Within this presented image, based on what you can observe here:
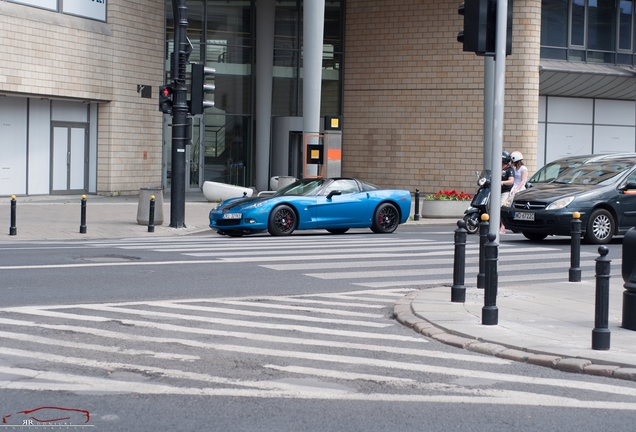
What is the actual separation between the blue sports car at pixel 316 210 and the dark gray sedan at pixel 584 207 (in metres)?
3.18

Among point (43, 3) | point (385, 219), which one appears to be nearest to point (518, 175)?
point (385, 219)

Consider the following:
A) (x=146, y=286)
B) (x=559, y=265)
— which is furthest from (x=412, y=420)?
(x=559, y=265)

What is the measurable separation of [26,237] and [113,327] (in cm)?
1023

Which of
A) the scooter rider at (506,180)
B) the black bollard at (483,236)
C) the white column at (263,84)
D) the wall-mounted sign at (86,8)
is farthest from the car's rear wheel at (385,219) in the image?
the white column at (263,84)

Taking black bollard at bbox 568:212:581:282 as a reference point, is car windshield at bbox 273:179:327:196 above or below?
above

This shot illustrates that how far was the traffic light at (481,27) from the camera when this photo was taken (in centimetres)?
999

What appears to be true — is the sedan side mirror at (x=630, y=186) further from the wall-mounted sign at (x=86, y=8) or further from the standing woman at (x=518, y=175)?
the wall-mounted sign at (x=86, y=8)

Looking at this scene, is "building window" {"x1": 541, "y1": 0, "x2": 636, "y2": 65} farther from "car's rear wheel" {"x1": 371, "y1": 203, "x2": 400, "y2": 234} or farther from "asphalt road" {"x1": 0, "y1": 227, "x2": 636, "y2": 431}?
"asphalt road" {"x1": 0, "y1": 227, "x2": 636, "y2": 431}

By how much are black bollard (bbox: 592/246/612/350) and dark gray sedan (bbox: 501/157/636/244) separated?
30.0ft

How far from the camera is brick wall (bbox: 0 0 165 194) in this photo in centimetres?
2691

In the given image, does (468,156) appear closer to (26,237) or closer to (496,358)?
(26,237)

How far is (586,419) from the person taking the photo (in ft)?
18.4

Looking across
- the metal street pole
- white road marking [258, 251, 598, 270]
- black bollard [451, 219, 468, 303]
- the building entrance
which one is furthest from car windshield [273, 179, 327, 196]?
the building entrance

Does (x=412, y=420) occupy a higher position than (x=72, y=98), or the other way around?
(x=72, y=98)
